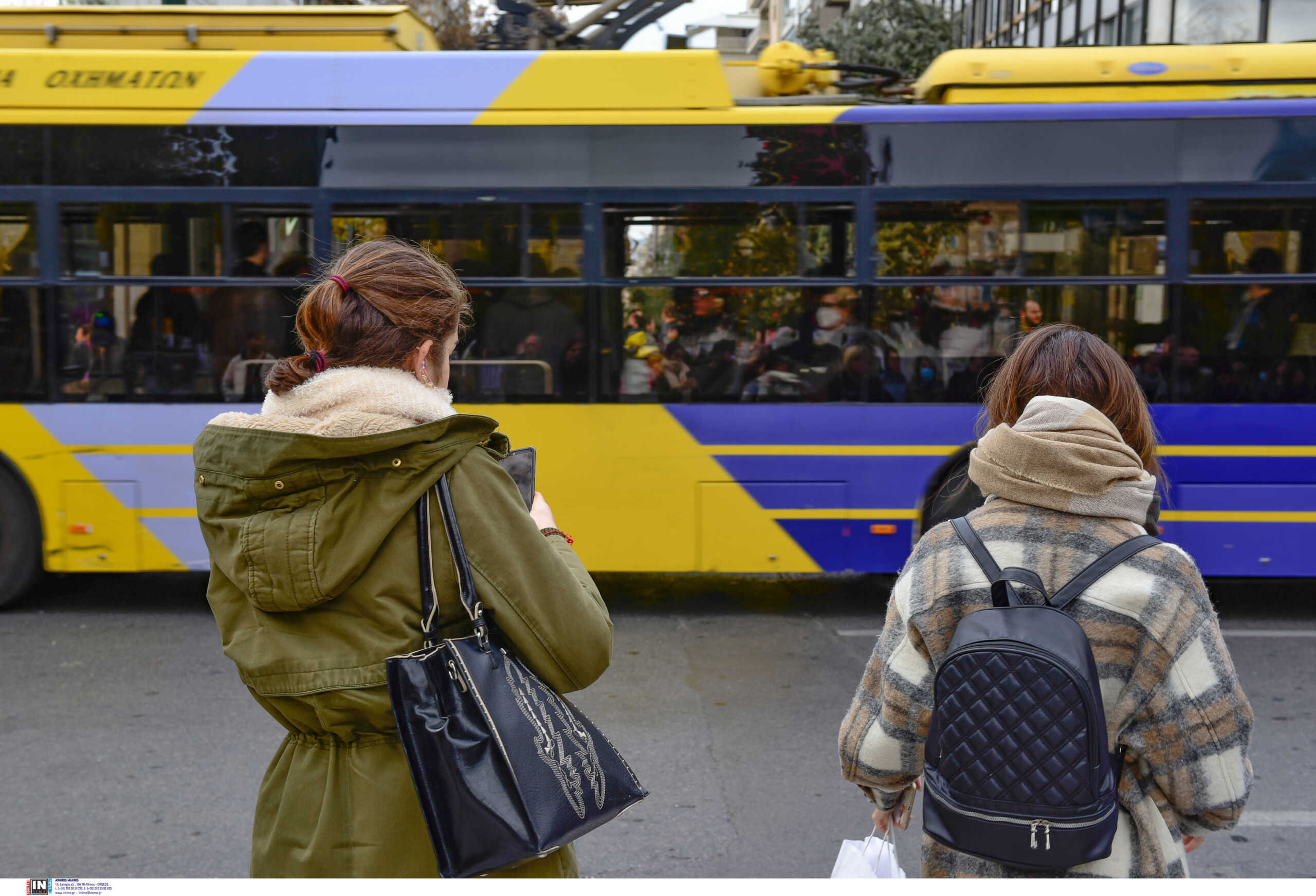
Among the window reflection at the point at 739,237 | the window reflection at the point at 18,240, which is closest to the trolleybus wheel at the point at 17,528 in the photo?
the window reflection at the point at 18,240

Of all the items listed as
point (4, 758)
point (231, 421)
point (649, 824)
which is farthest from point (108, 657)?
point (231, 421)

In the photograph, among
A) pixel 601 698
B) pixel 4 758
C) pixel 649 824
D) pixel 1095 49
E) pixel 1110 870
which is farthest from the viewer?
A: pixel 1095 49

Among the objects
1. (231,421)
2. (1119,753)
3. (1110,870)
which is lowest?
(1110,870)

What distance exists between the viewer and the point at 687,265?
6.68 meters

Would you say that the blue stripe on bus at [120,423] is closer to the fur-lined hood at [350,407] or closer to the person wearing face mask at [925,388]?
the person wearing face mask at [925,388]

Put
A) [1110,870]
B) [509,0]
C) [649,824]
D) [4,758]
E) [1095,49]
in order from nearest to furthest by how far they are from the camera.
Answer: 1. [1110,870]
2. [649,824]
3. [4,758]
4. [1095,49]
5. [509,0]

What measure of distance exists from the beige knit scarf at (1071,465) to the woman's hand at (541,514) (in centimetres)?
76

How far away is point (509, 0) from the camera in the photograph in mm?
7340

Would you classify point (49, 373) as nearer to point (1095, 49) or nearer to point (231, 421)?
point (231, 421)

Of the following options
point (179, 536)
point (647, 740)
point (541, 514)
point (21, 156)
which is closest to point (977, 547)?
point (541, 514)

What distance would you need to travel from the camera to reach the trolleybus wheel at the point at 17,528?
6.82 meters

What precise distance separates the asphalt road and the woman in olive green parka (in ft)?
7.42

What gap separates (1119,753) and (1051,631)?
0.31 m

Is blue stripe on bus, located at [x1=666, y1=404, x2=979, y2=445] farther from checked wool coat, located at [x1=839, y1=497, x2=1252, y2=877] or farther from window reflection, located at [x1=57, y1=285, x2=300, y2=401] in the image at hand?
checked wool coat, located at [x1=839, y1=497, x2=1252, y2=877]
